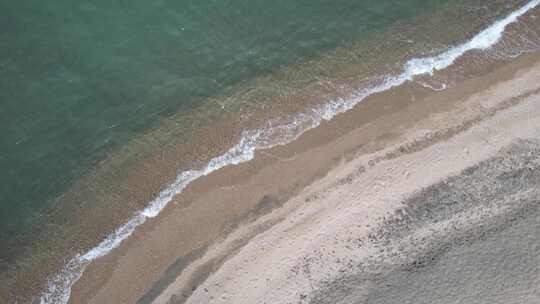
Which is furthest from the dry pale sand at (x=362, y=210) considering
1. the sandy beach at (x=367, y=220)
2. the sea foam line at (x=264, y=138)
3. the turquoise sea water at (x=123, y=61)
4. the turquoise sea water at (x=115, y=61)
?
the turquoise sea water at (x=115, y=61)

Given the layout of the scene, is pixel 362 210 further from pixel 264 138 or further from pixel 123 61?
pixel 123 61

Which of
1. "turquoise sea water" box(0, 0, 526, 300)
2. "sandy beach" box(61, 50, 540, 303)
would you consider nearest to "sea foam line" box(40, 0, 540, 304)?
"sandy beach" box(61, 50, 540, 303)

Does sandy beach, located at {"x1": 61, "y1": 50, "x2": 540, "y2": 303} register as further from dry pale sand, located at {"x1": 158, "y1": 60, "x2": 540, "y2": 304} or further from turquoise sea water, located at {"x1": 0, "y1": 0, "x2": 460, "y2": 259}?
turquoise sea water, located at {"x1": 0, "y1": 0, "x2": 460, "y2": 259}

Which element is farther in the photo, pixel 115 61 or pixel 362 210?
pixel 115 61

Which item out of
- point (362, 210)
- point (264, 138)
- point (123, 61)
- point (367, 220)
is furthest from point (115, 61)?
point (367, 220)

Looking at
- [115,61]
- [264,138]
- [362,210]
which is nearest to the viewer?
[362,210]
